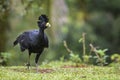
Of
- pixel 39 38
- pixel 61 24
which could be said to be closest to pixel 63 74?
→ pixel 39 38

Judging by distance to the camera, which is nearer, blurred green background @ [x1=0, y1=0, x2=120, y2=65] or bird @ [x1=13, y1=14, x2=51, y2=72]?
bird @ [x1=13, y1=14, x2=51, y2=72]

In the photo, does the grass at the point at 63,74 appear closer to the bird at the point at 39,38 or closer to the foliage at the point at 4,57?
the bird at the point at 39,38

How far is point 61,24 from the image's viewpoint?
24141 mm

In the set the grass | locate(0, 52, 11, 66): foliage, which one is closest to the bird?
the grass

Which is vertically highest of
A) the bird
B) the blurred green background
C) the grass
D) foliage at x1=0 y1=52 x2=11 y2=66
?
the bird

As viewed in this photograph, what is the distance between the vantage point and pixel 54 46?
20.5 metres

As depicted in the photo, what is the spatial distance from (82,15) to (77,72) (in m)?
22.2

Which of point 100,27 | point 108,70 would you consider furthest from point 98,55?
point 100,27

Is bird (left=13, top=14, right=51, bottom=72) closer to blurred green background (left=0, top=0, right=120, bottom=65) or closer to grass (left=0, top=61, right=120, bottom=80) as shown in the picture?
grass (left=0, top=61, right=120, bottom=80)

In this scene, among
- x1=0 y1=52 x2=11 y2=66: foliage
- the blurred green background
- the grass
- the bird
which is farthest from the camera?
the blurred green background

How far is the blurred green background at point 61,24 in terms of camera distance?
18953mm

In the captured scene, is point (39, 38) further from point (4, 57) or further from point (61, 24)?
point (61, 24)

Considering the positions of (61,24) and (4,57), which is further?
(61,24)

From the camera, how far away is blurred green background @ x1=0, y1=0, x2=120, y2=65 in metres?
19.0
